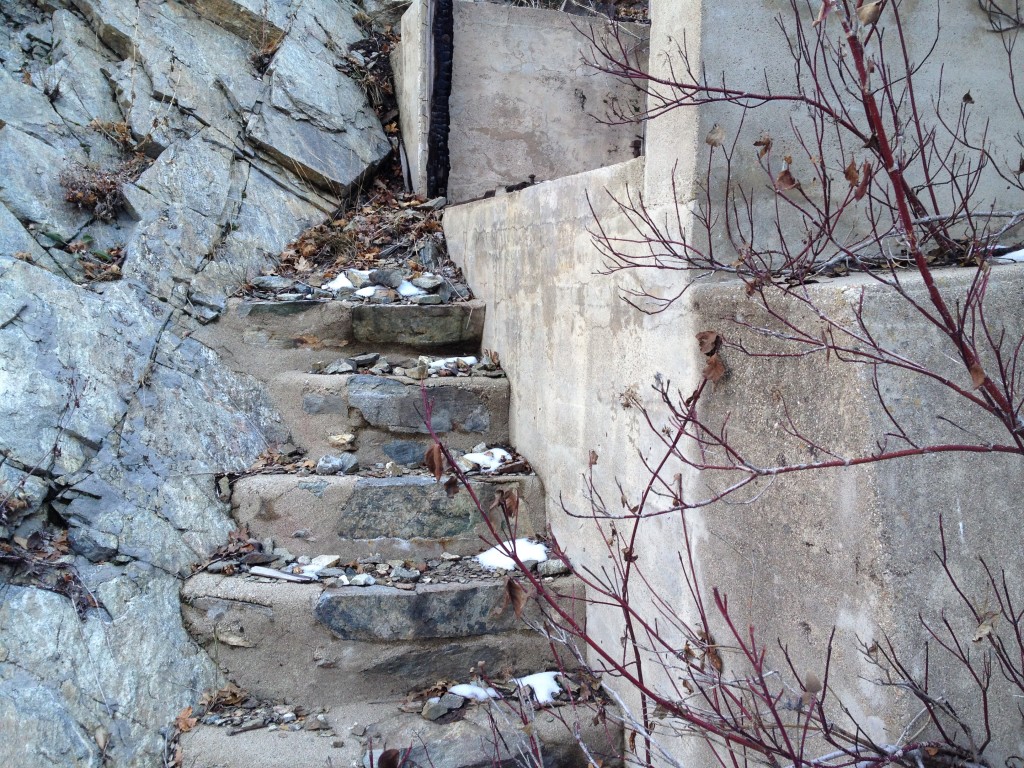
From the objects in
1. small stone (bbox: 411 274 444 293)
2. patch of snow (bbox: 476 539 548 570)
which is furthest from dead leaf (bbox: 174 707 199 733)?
small stone (bbox: 411 274 444 293)

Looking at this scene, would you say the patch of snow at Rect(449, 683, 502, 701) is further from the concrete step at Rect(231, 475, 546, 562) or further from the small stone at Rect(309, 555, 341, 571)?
the small stone at Rect(309, 555, 341, 571)

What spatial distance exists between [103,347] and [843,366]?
3340 millimetres

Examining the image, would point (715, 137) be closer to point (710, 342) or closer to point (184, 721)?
point (710, 342)

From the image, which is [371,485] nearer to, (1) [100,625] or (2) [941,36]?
(1) [100,625]

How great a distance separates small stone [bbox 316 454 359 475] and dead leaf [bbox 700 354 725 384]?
6.99 feet

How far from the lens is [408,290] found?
480 centimetres

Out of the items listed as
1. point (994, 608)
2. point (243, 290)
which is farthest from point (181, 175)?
point (994, 608)

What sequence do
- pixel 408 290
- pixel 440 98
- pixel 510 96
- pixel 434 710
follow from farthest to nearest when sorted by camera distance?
1. pixel 510 96
2. pixel 440 98
3. pixel 408 290
4. pixel 434 710

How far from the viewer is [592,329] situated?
3273mm

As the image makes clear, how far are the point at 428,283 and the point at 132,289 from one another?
163 centimetres

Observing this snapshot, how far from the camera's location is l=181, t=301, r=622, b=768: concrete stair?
120 inches

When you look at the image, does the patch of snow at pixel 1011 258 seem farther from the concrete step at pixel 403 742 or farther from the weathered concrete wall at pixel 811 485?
the concrete step at pixel 403 742

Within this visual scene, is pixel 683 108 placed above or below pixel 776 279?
above

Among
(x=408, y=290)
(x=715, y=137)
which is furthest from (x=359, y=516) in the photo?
(x=715, y=137)
